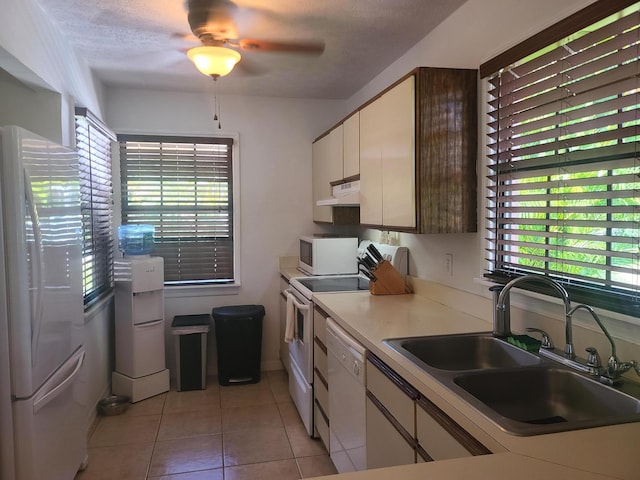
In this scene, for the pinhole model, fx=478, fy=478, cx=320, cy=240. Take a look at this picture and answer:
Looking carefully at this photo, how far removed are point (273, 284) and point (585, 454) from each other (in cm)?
343

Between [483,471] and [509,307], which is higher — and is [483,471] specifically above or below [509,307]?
below

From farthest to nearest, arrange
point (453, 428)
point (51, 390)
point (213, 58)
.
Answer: point (213, 58) < point (51, 390) < point (453, 428)

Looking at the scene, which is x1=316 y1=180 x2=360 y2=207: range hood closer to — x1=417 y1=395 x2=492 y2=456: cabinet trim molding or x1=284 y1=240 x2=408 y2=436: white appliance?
x1=284 y1=240 x2=408 y2=436: white appliance

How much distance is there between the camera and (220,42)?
2803 mm

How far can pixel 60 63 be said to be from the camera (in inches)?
108

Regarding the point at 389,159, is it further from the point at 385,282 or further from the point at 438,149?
the point at 385,282

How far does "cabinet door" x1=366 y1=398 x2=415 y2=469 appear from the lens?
162 centimetres

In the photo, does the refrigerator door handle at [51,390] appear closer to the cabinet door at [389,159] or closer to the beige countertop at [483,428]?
the beige countertop at [483,428]

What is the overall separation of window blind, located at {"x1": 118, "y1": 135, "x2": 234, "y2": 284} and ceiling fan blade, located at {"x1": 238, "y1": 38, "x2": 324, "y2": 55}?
1.33 m

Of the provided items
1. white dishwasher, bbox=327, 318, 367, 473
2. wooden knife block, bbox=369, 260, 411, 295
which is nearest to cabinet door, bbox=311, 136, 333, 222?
wooden knife block, bbox=369, 260, 411, 295

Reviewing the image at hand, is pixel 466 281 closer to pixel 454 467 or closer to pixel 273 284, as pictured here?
pixel 454 467

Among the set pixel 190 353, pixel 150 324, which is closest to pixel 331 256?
pixel 190 353

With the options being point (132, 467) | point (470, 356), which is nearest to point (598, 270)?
point (470, 356)

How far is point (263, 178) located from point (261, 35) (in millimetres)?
1665
